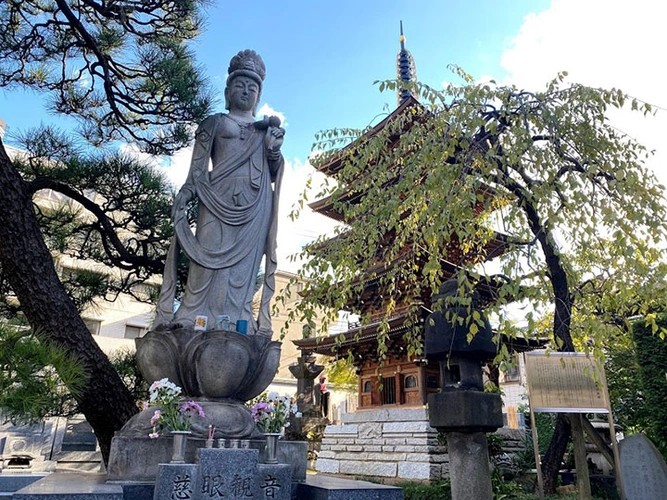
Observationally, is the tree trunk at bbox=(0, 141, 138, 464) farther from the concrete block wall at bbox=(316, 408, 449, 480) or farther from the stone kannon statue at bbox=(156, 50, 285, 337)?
the concrete block wall at bbox=(316, 408, 449, 480)

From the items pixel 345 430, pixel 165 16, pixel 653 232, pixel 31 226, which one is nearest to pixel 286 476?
pixel 31 226

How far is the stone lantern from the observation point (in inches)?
139

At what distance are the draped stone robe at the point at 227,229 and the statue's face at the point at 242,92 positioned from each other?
23 cm

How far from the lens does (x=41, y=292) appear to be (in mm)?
3805

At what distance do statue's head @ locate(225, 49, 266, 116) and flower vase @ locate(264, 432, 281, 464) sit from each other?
122 inches

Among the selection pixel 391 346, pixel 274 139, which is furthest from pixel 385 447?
pixel 274 139

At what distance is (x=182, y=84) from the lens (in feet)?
15.1

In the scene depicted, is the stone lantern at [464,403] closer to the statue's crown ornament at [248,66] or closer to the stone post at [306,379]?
the statue's crown ornament at [248,66]

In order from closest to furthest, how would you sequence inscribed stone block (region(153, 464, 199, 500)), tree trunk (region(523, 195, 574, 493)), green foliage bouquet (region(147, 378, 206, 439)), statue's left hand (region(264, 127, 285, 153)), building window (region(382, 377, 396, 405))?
inscribed stone block (region(153, 464, 199, 500))
green foliage bouquet (region(147, 378, 206, 439))
statue's left hand (region(264, 127, 285, 153))
tree trunk (region(523, 195, 574, 493))
building window (region(382, 377, 396, 405))

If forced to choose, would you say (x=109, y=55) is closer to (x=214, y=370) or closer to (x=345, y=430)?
(x=214, y=370)

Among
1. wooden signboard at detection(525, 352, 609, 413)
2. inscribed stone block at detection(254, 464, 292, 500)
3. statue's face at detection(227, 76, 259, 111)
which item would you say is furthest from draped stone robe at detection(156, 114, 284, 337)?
wooden signboard at detection(525, 352, 609, 413)

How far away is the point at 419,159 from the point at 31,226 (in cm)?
331

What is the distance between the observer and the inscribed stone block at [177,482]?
8.71 feet

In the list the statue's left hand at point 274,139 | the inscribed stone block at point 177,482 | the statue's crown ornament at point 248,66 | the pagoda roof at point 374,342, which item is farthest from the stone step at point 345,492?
the pagoda roof at point 374,342
